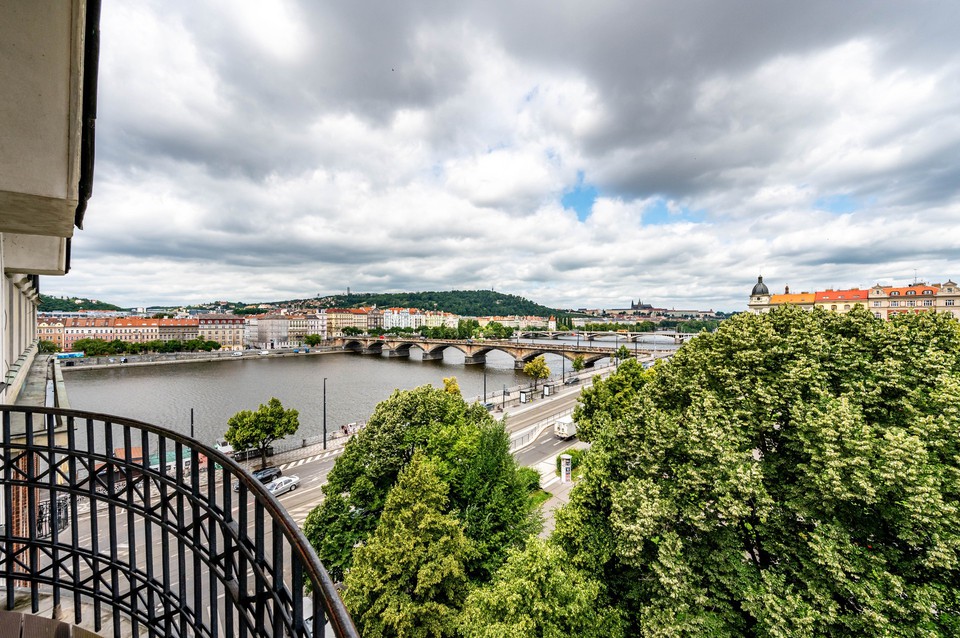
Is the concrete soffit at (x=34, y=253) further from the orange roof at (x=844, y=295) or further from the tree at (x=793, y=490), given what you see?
the orange roof at (x=844, y=295)

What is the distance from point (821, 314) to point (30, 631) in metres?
12.1

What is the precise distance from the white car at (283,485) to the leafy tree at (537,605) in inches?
459

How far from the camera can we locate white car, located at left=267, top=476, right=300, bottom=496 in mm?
15527

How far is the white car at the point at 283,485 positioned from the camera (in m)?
15.5

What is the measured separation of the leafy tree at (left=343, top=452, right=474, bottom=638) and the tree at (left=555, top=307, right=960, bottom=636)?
7.43ft

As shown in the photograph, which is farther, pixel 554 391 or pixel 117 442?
pixel 554 391

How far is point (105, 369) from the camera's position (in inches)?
2044

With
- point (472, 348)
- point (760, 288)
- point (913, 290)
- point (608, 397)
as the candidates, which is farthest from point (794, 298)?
point (608, 397)

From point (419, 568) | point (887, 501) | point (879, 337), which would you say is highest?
point (879, 337)

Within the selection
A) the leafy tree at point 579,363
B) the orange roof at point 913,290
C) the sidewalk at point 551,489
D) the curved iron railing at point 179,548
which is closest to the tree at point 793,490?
the curved iron railing at point 179,548

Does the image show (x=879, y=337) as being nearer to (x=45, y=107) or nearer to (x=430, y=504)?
(x=430, y=504)

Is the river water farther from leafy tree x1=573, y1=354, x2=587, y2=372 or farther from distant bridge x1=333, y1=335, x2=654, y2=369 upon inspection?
leafy tree x1=573, y1=354, x2=587, y2=372

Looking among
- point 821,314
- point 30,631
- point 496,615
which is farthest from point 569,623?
point 821,314

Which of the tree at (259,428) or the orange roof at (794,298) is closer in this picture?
the tree at (259,428)
